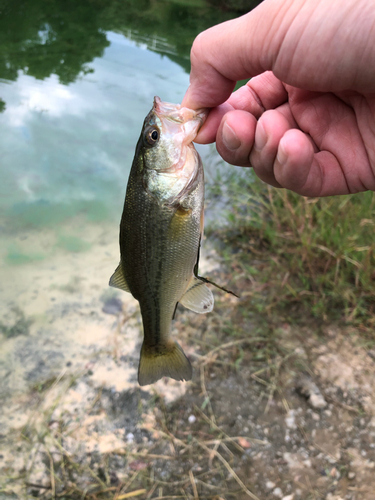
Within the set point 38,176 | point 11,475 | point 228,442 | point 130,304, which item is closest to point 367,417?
point 228,442

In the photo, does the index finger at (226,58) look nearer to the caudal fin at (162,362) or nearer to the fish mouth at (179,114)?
the fish mouth at (179,114)

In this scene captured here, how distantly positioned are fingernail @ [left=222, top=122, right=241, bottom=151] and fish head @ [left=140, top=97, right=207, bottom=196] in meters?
0.18

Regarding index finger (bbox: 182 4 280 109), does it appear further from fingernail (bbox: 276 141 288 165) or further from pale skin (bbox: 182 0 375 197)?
fingernail (bbox: 276 141 288 165)

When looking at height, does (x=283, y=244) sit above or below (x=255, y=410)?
above

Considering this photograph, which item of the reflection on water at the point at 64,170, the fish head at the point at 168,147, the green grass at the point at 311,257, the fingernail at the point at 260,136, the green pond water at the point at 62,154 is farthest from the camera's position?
the green pond water at the point at 62,154

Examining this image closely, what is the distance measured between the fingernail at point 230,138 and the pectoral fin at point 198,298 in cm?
73

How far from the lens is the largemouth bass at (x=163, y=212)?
1704 millimetres

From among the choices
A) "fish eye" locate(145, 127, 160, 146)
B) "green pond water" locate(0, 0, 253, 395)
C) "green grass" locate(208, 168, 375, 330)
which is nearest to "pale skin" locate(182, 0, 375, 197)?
"fish eye" locate(145, 127, 160, 146)

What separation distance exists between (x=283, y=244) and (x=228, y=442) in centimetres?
224

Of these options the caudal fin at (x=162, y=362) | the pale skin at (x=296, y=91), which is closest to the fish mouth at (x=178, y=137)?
the pale skin at (x=296, y=91)

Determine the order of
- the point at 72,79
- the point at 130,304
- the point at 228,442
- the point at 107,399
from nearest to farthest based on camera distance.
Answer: the point at 228,442
the point at 107,399
the point at 130,304
the point at 72,79

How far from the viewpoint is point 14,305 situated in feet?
14.1

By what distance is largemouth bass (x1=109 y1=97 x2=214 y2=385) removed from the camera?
5.59ft

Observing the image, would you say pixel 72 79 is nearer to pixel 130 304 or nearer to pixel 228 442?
pixel 130 304
